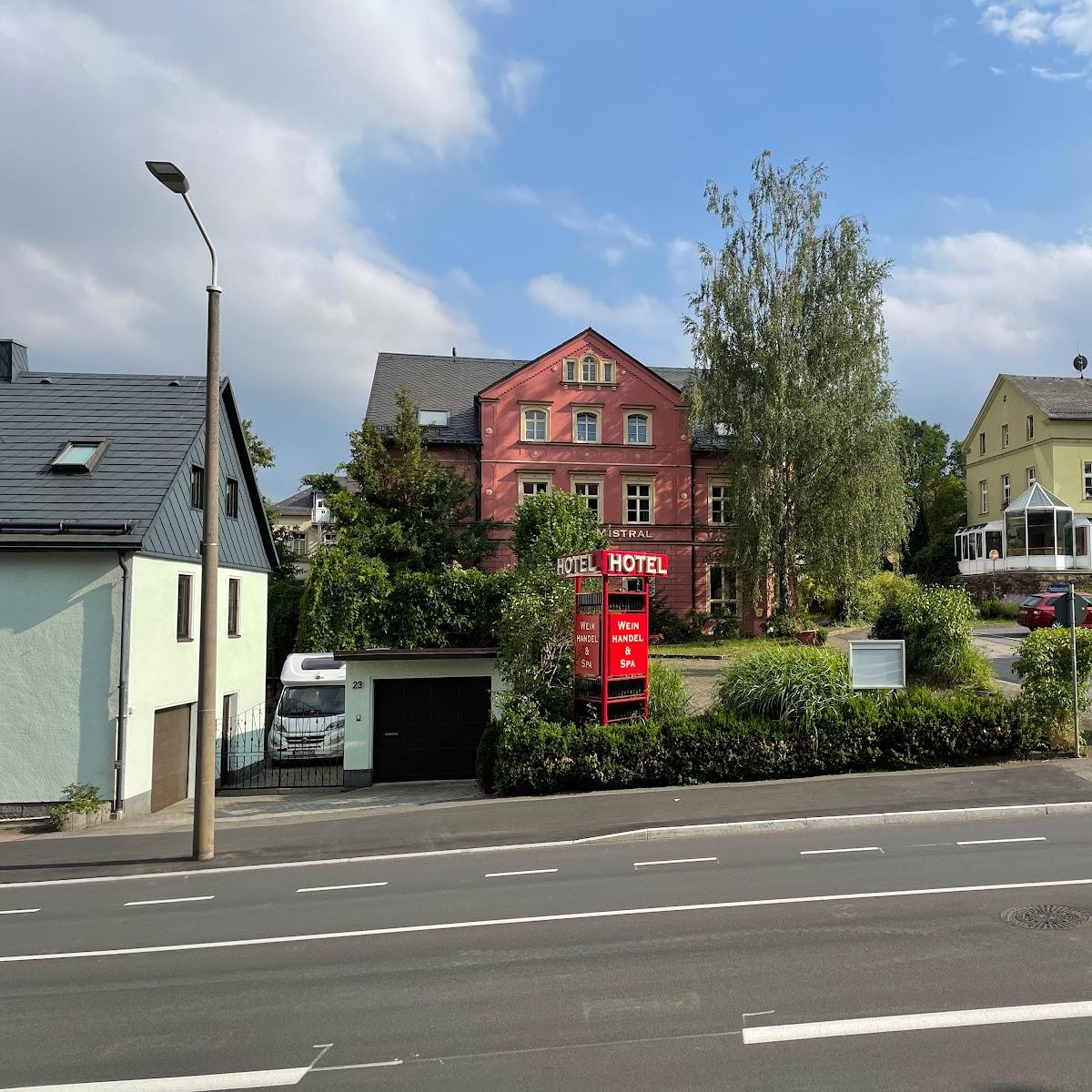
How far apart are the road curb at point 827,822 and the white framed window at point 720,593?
22647 mm

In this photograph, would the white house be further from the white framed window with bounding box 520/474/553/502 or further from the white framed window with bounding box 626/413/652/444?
the white framed window with bounding box 626/413/652/444

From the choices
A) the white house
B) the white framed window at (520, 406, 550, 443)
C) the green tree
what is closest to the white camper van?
the white house

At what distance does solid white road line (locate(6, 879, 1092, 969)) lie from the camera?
751cm

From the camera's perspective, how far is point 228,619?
21.6 metres

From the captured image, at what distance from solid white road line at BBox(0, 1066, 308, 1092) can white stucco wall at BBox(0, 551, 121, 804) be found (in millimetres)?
11228

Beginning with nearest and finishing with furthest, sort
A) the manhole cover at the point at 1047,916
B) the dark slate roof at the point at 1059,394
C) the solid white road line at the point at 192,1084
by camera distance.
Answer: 1. the solid white road line at the point at 192,1084
2. the manhole cover at the point at 1047,916
3. the dark slate roof at the point at 1059,394

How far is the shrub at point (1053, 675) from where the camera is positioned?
1547cm

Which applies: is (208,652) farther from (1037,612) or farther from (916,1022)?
(1037,612)

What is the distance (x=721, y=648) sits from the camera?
92.8 feet

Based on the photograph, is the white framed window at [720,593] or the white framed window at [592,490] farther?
the white framed window at [592,490]

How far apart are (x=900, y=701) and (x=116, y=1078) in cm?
1382

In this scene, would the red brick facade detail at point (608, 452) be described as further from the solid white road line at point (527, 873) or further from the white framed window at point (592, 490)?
the solid white road line at point (527, 873)

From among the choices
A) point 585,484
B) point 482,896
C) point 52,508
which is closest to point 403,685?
point 52,508

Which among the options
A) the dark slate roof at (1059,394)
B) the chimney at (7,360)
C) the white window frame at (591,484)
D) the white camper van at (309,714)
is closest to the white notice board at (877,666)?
the white camper van at (309,714)
